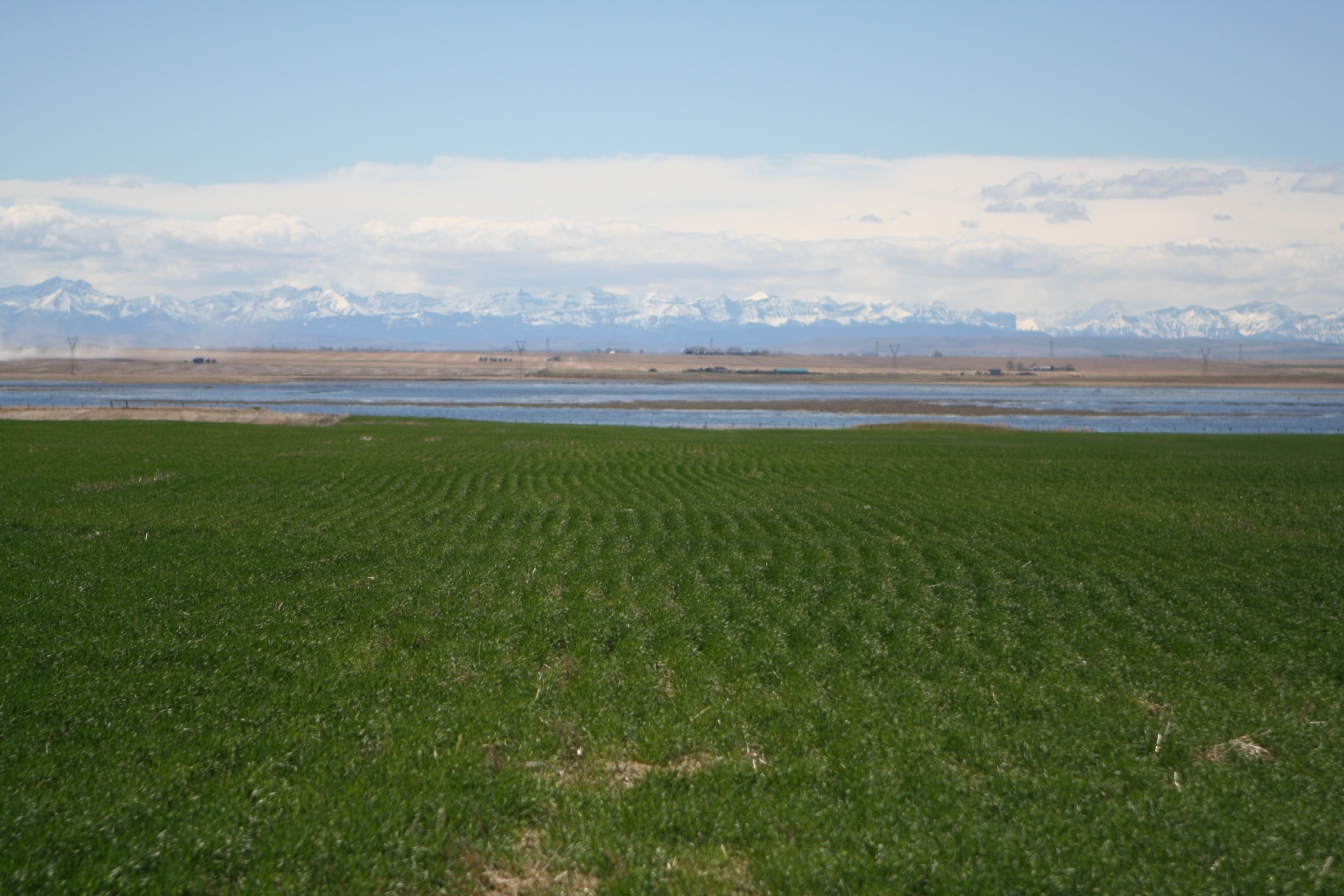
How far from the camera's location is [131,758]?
912 cm

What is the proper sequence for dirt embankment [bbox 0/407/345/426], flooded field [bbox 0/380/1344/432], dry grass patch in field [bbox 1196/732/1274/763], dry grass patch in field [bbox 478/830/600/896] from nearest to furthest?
dry grass patch in field [bbox 478/830/600/896], dry grass patch in field [bbox 1196/732/1274/763], dirt embankment [bbox 0/407/345/426], flooded field [bbox 0/380/1344/432]

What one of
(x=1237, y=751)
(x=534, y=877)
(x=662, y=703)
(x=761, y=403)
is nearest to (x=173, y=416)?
(x=761, y=403)

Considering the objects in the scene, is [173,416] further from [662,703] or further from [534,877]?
[534,877]

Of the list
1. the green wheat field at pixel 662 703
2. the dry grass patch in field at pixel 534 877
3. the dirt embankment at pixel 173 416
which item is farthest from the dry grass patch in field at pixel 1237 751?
the dirt embankment at pixel 173 416

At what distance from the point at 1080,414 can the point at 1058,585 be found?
88.4 meters

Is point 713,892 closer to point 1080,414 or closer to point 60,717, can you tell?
point 60,717

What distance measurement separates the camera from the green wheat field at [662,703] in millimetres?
7867

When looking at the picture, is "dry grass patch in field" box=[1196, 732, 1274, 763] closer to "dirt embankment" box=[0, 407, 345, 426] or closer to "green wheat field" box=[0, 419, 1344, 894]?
"green wheat field" box=[0, 419, 1344, 894]

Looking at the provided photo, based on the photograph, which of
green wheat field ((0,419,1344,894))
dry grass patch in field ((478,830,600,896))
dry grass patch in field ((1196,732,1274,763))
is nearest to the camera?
dry grass patch in field ((478,830,600,896))

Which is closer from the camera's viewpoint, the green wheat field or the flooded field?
the green wheat field

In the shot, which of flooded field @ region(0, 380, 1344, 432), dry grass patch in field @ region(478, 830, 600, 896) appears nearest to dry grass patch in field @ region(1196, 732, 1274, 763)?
dry grass patch in field @ region(478, 830, 600, 896)

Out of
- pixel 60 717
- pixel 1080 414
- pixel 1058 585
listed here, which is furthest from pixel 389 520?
pixel 1080 414

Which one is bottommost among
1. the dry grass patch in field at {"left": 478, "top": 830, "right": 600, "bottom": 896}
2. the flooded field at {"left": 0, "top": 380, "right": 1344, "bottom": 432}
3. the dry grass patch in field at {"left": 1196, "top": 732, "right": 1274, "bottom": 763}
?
the dry grass patch in field at {"left": 1196, "top": 732, "right": 1274, "bottom": 763}

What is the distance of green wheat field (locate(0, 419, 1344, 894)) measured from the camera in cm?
787
